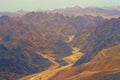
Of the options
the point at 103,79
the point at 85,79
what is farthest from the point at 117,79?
the point at 85,79

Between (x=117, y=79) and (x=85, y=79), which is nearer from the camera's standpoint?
(x=117, y=79)

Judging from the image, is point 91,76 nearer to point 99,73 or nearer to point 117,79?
point 99,73

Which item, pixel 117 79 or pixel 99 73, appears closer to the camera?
pixel 117 79

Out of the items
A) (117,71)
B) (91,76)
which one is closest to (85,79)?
(91,76)

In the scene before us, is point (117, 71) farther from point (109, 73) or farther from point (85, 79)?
point (85, 79)

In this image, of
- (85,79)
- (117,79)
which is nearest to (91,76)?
(85,79)

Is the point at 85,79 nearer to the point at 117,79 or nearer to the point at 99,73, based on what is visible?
the point at 99,73
